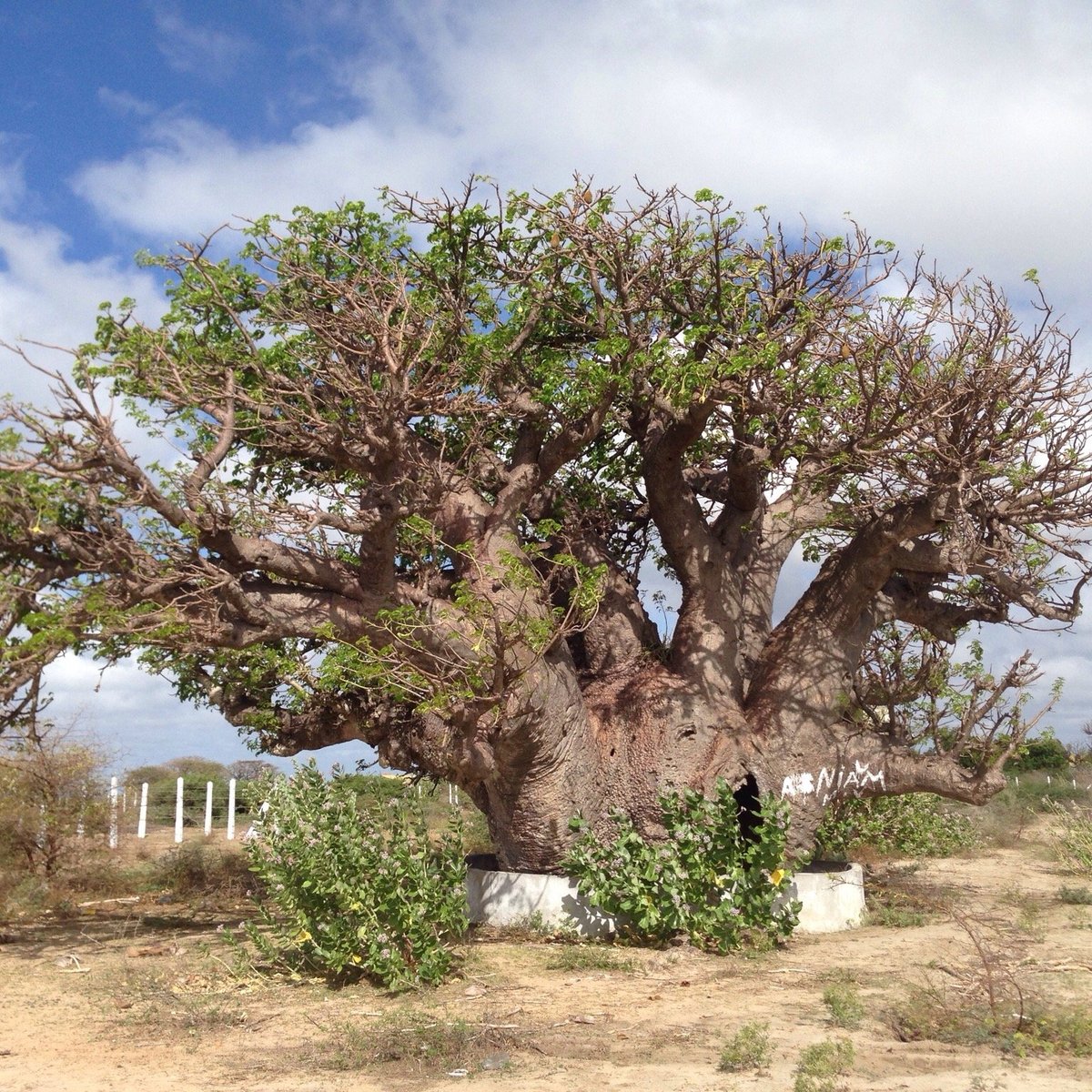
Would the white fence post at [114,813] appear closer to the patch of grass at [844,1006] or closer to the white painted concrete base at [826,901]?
the white painted concrete base at [826,901]

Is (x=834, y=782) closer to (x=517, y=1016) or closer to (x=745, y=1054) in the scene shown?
(x=517, y=1016)

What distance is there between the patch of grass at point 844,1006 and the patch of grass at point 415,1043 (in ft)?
5.90

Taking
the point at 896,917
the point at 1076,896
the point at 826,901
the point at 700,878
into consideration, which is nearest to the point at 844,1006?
the point at 700,878

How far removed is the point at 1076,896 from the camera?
36.9ft

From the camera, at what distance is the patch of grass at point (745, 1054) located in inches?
204

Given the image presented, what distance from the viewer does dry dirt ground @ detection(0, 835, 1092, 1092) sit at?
206 inches

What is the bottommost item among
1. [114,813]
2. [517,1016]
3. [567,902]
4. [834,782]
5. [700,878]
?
[517,1016]

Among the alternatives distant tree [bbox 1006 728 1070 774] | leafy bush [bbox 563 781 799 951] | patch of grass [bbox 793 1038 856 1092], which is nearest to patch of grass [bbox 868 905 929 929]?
leafy bush [bbox 563 781 799 951]

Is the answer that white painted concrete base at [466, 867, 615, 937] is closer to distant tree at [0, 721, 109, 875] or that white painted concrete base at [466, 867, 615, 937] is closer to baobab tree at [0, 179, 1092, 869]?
baobab tree at [0, 179, 1092, 869]

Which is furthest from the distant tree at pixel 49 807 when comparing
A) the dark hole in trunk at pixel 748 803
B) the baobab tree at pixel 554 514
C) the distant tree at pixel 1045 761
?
the distant tree at pixel 1045 761

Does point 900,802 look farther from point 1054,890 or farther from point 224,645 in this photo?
point 224,645

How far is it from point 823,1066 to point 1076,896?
7.58m

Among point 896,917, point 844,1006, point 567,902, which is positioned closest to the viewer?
point 844,1006

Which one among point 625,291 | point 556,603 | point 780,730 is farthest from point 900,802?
point 625,291
